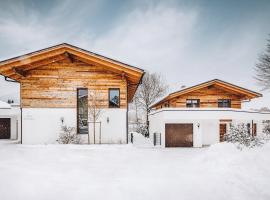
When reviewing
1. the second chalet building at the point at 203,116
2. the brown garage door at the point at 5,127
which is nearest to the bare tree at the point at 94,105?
the second chalet building at the point at 203,116

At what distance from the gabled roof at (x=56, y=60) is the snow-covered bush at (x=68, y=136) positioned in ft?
14.3

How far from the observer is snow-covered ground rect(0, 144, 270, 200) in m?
5.88

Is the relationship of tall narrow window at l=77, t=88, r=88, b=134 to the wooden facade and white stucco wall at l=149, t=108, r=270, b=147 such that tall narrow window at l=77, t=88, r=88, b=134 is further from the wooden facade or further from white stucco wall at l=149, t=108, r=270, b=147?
white stucco wall at l=149, t=108, r=270, b=147

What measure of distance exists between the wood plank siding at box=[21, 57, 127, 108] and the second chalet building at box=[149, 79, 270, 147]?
13.9 ft

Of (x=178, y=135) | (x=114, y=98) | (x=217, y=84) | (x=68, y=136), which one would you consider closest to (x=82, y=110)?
(x=68, y=136)

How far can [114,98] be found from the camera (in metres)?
16.1

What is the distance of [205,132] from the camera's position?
762 inches

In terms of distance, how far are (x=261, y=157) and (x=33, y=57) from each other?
44.3ft

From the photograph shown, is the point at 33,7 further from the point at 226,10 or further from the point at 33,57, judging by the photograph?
the point at 226,10

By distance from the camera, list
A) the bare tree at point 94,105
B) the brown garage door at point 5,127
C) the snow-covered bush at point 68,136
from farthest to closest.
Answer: the brown garage door at point 5,127, the bare tree at point 94,105, the snow-covered bush at point 68,136

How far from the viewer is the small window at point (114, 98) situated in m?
16.0

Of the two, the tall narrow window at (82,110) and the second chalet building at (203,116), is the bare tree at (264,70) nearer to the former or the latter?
the second chalet building at (203,116)

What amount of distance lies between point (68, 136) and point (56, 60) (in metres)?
4.98

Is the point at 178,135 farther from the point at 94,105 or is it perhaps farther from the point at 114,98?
the point at 94,105
